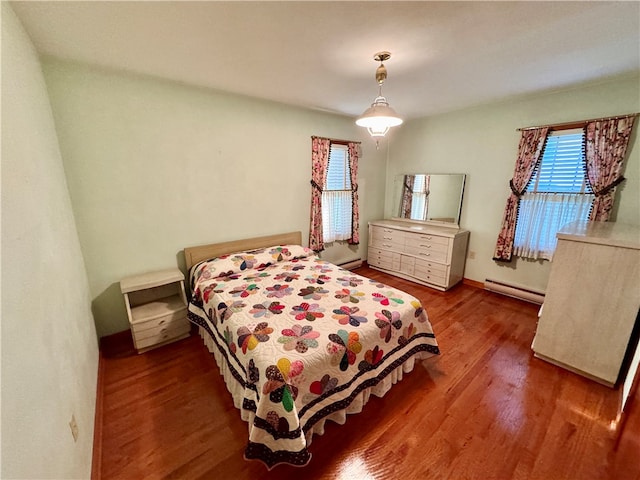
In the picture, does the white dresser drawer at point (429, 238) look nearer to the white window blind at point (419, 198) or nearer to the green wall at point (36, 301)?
the white window blind at point (419, 198)

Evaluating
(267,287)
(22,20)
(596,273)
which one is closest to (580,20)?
(596,273)

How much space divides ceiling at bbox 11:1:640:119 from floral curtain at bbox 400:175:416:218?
63.4 inches

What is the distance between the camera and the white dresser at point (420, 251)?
332 cm

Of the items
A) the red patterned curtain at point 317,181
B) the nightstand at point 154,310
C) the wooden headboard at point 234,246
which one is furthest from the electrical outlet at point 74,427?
the red patterned curtain at point 317,181

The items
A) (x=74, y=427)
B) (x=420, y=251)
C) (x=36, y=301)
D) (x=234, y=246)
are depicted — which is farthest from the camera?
(x=420, y=251)

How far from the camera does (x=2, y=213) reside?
88 cm

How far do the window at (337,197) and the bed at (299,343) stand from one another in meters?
1.39

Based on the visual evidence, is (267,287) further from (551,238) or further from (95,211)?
(551,238)

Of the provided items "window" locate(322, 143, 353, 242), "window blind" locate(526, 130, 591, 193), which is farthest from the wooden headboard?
"window blind" locate(526, 130, 591, 193)

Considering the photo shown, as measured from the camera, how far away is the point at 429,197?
12.6 feet

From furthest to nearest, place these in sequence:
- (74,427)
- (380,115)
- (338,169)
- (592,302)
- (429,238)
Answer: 1. (338,169)
2. (429,238)
3. (592,302)
4. (380,115)
5. (74,427)

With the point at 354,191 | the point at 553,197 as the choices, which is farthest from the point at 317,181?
the point at 553,197

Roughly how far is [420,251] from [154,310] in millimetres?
3231

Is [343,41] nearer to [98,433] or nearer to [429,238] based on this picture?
[429,238]
